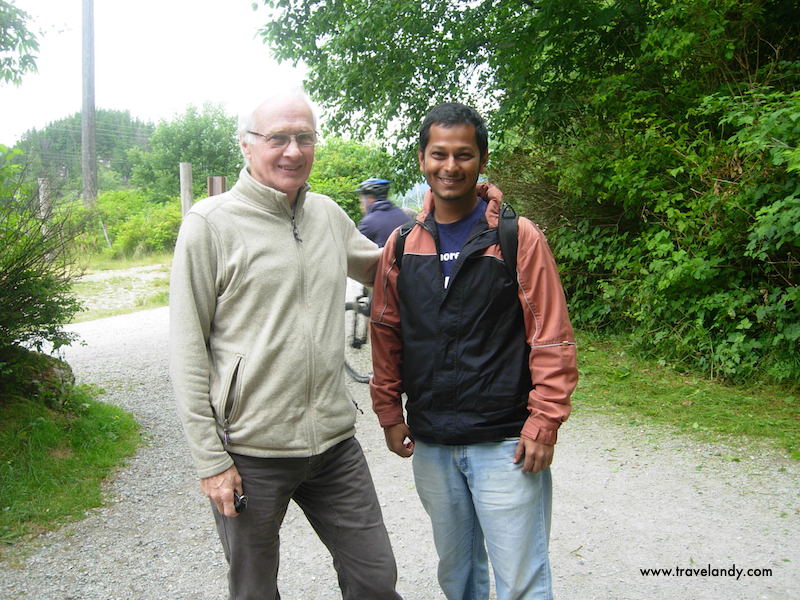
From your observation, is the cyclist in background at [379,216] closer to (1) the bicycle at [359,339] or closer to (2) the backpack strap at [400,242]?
(1) the bicycle at [359,339]

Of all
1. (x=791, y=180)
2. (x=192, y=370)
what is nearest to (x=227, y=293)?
(x=192, y=370)

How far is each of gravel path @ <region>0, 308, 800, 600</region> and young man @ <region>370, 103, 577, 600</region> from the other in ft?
4.28

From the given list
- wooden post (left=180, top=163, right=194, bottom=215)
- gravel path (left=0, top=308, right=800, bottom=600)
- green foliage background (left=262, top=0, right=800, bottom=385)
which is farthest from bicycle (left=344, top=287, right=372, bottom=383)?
wooden post (left=180, top=163, right=194, bottom=215)

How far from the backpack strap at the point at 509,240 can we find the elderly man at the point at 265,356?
0.57 meters

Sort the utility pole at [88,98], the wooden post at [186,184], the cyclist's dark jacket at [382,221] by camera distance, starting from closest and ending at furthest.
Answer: the cyclist's dark jacket at [382,221] → the wooden post at [186,184] → the utility pole at [88,98]

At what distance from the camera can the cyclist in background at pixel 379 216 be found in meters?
7.18

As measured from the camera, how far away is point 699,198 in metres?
7.43

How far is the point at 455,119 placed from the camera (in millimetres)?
2377

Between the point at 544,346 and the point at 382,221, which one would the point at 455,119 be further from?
the point at 382,221

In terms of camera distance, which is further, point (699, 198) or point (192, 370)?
point (699, 198)

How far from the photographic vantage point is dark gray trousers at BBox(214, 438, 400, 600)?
2338 millimetres

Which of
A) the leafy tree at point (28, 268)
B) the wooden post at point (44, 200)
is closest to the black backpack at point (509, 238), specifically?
the leafy tree at point (28, 268)

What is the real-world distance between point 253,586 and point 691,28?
722 centimetres

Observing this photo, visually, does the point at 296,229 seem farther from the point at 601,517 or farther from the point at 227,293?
the point at 601,517
